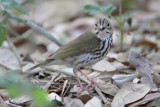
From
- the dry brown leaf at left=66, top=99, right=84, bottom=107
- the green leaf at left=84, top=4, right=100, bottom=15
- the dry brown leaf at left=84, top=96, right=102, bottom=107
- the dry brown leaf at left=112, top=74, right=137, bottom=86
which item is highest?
the green leaf at left=84, top=4, right=100, bottom=15

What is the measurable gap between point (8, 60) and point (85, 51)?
1.22 m

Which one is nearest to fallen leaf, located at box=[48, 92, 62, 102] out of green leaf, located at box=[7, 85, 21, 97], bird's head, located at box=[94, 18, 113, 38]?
bird's head, located at box=[94, 18, 113, 38]

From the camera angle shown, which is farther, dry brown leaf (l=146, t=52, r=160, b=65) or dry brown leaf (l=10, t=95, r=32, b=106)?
dry brown leaf (l=146, t=52, r=160, b=65)

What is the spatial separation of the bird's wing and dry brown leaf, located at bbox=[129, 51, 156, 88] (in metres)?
0.53

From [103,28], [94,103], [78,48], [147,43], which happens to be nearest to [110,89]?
[94,103]

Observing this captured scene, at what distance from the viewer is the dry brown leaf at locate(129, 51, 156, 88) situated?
4.12m

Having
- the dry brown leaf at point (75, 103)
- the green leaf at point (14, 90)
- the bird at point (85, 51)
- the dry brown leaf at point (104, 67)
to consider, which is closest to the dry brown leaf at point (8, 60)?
the bird at point (85, 51)

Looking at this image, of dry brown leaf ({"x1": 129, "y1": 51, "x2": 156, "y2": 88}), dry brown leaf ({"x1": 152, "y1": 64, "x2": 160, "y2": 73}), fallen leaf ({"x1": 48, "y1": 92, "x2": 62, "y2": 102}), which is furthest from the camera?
dry brown leaf ({"x1": 152, "y1": 64, "x2": 160, "y2": 73})

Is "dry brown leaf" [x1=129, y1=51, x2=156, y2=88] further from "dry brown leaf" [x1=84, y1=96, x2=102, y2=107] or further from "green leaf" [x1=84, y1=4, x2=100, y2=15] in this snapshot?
"green leaf" [x1=84, y1=4, x2=100, y2=15]

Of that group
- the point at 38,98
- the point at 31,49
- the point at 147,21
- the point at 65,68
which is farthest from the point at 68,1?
the point at 38,98

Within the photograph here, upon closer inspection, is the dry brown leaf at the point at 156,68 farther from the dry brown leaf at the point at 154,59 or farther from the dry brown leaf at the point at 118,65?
the dry brown leaf at the point at 118,65

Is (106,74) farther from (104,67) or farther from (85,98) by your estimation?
(85,98)

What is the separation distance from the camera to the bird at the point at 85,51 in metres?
4.51

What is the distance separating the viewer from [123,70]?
187 inches
